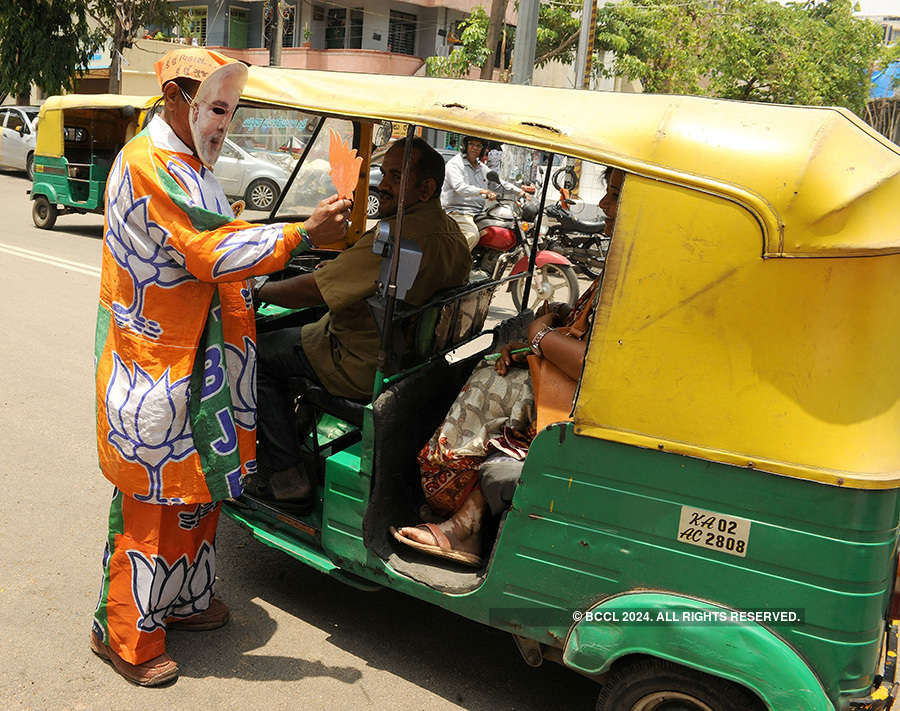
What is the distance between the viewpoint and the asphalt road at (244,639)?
115 inches

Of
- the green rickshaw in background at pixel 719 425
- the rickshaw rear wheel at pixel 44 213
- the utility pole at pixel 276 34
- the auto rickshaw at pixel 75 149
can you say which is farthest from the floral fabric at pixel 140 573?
the utility pole at pixel 276 34

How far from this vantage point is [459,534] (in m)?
3.06

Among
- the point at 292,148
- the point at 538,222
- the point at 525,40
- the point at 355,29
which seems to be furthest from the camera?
the point at 355,29

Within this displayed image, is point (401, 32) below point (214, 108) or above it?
above

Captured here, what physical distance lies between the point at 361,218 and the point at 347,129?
20.4 inches

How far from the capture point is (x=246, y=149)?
408 centimetres

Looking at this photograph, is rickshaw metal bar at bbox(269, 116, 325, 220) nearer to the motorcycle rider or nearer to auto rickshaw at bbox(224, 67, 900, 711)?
auto rickshaw at bbox(224, 67, 900, 711)

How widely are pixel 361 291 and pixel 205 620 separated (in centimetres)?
137

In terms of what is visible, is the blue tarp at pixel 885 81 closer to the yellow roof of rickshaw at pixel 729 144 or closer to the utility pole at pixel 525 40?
the utility pole at pixel 525 40

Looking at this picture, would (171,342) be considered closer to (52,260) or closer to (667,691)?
(667,691)

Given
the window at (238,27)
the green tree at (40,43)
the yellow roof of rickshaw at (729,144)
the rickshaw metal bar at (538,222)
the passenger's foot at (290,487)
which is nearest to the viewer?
the yellow roof of rickshaw at (729,144)

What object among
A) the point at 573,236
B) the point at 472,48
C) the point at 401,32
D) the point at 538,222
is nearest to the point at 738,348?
the point at 538,222

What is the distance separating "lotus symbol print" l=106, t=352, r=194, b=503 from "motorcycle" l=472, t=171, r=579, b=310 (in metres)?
5.37

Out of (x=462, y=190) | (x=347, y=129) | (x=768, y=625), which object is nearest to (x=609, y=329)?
(x=768, y=625)
